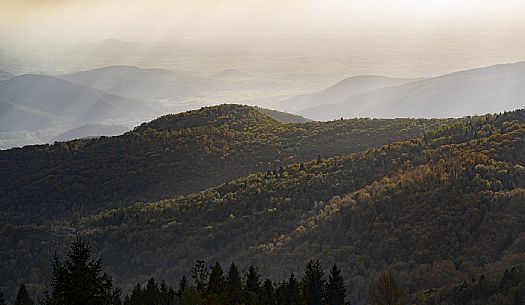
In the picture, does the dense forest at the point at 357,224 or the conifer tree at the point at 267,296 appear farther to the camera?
the dense forest at the point at 357,224

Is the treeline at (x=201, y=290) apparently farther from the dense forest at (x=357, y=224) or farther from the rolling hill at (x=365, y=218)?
the rolling hill at (x=365, y=218)

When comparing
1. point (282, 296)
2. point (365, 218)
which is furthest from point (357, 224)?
point (282, 296)

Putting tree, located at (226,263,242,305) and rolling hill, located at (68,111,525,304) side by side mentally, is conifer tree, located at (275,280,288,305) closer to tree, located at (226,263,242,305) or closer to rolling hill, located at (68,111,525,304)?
tree, located at (226,263,242,305)

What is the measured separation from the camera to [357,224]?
7812 centimetres

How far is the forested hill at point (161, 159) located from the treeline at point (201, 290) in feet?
232

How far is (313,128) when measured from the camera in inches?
5192

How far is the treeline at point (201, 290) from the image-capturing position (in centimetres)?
2086

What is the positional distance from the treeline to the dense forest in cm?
1356

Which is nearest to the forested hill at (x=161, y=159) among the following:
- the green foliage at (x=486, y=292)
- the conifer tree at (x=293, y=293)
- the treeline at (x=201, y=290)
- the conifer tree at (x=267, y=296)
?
the green foliage at (x=486, y=292)

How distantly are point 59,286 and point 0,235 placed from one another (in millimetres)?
90672

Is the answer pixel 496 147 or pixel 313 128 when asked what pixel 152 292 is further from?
pixel 313 128

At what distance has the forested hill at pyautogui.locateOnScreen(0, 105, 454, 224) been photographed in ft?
388

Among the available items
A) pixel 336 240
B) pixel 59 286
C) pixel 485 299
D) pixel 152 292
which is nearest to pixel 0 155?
pixel 336 240

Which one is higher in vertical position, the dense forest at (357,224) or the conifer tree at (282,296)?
the dense forest at (357,224)
